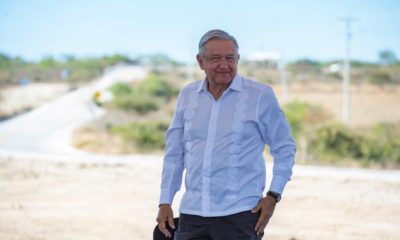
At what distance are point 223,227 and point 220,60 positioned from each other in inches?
29.6

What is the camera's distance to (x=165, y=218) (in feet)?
11.7

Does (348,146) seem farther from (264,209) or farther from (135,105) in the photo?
(135,105)

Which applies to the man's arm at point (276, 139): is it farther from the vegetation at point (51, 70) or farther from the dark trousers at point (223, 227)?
the vegetation at point (51, 70)

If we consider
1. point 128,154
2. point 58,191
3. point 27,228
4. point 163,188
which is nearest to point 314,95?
point 128,154

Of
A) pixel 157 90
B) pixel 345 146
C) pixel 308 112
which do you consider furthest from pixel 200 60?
pixel 157 90

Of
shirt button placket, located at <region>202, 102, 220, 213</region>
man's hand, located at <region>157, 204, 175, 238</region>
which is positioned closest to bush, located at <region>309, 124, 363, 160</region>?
man's hand, located at <region>157, 204, 175, 238</region>

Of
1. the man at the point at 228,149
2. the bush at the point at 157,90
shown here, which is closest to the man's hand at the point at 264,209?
the man at the point at 228,149

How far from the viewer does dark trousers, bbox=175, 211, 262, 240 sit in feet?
10.8

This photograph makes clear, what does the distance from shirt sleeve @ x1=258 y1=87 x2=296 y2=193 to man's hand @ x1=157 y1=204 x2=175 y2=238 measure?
0.52 metres

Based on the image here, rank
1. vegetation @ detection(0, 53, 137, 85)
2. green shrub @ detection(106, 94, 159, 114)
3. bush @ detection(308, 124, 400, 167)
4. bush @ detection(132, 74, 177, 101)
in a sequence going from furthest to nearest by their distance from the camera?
vegetation @ detection(0, 53, 137, 85)
bush @ detection(132, 74, 177, 101)
green shrub @ detection(106, 94, 159, 114)
bush @ detection(308, 124, 400, 167)

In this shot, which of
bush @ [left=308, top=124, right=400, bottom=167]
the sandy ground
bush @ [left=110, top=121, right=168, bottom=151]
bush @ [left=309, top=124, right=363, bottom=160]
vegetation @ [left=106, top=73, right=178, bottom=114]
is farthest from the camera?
vegetation @ [left=106, top=73, right=178, bottom=114]

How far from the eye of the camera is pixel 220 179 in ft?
10.8

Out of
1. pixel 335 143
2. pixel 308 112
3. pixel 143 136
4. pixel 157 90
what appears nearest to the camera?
pixel 335 143

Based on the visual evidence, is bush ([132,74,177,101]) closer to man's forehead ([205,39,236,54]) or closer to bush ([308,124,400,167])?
bush ([308,124,400,167])
